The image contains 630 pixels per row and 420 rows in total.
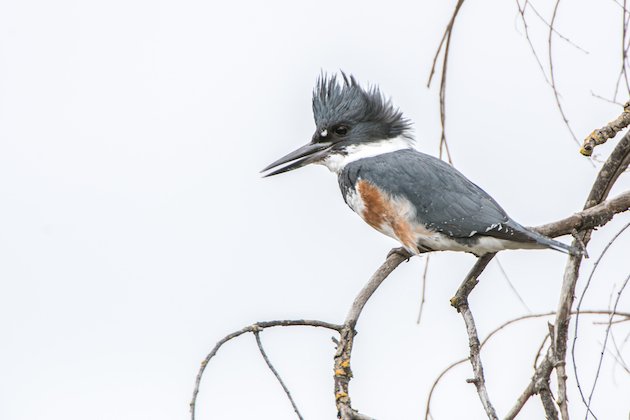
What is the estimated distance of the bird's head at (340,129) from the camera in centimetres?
354

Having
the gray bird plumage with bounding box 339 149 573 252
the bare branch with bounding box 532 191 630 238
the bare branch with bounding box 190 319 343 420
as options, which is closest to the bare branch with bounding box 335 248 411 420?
the bare branch with bounding box 190 319 343 420

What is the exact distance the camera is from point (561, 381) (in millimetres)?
1911

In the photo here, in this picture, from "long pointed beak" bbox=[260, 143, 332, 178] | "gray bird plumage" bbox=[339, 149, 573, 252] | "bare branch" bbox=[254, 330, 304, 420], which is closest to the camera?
"bare branch" bbox=[254, 330, 304, 420]

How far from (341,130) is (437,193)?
→ 604 millimetres

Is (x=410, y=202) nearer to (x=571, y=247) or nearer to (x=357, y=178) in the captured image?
(x=357, y=178)

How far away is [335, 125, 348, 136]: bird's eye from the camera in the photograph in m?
3.56

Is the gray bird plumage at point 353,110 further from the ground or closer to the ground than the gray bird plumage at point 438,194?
further from the ground

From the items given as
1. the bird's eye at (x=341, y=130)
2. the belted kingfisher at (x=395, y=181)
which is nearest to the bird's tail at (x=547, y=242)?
the belted kingfisher at (x=395, y=181)

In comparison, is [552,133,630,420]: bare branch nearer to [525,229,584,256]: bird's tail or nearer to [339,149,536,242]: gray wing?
[525,229,584,256]: bird's tail

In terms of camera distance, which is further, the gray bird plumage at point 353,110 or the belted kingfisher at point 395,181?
the gray bird plumage at point 353,110

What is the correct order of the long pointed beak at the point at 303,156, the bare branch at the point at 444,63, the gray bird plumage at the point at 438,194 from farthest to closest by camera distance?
1. the long pointed beak at the point at 303,156
2. the gray bird plumage at the point at 438,194
3. the bare branch at the point at 444,63

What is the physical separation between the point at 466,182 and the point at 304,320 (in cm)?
132

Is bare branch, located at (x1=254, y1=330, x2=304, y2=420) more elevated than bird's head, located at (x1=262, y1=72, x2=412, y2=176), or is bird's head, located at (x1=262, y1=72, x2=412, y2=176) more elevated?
bird's head, located at (x1=262, y1=72, x2=412, y2=176)

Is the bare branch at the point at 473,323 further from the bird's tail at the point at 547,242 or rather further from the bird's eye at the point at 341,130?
the bird's eye at the point at 341,130
